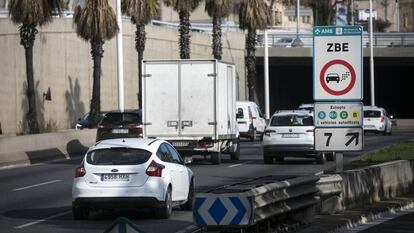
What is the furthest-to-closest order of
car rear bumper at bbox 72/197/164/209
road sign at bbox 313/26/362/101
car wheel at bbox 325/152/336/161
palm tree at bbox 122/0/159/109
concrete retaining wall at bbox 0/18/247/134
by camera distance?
concrete retaining wall at bbox 0/18/247/134, palm tree at bbox 122/0/159/109, car wheel at bbox 325/152/336/161, car rear bumper at bbox 72/197/164/209, road sign at bbox 313/26/362/101

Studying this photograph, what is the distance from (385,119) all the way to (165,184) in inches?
1555

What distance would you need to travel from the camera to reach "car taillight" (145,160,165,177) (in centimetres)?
1823

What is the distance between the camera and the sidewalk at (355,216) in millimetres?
15828

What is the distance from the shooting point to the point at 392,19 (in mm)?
151375

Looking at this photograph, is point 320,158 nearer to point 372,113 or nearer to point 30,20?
point 30,20

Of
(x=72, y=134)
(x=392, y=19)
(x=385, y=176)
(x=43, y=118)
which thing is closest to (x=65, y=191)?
(x=385, y=176)

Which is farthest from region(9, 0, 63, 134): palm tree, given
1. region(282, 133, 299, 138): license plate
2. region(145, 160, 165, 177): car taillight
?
region(145, 160, 165, 177): car taillight

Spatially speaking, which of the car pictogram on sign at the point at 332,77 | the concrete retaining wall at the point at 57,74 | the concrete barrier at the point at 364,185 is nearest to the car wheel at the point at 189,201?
the concrete barrier at the point at 364,185

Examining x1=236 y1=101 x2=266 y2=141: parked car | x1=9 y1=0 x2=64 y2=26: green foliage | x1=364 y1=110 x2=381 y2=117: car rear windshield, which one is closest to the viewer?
x1=9 y1=0 x2=64 y2=26: green foliage

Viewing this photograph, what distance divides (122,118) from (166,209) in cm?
1763

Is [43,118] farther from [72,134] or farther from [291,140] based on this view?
[291,140]

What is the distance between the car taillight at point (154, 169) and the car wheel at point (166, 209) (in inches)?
15.7

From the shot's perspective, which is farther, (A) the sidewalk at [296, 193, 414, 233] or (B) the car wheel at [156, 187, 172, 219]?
(B) the car wheel at [156, 187, 172, 219]

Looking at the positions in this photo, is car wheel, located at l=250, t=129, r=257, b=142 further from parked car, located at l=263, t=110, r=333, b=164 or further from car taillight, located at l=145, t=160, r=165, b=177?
car taillight, located at l=145, t=160, r=165, b=177
